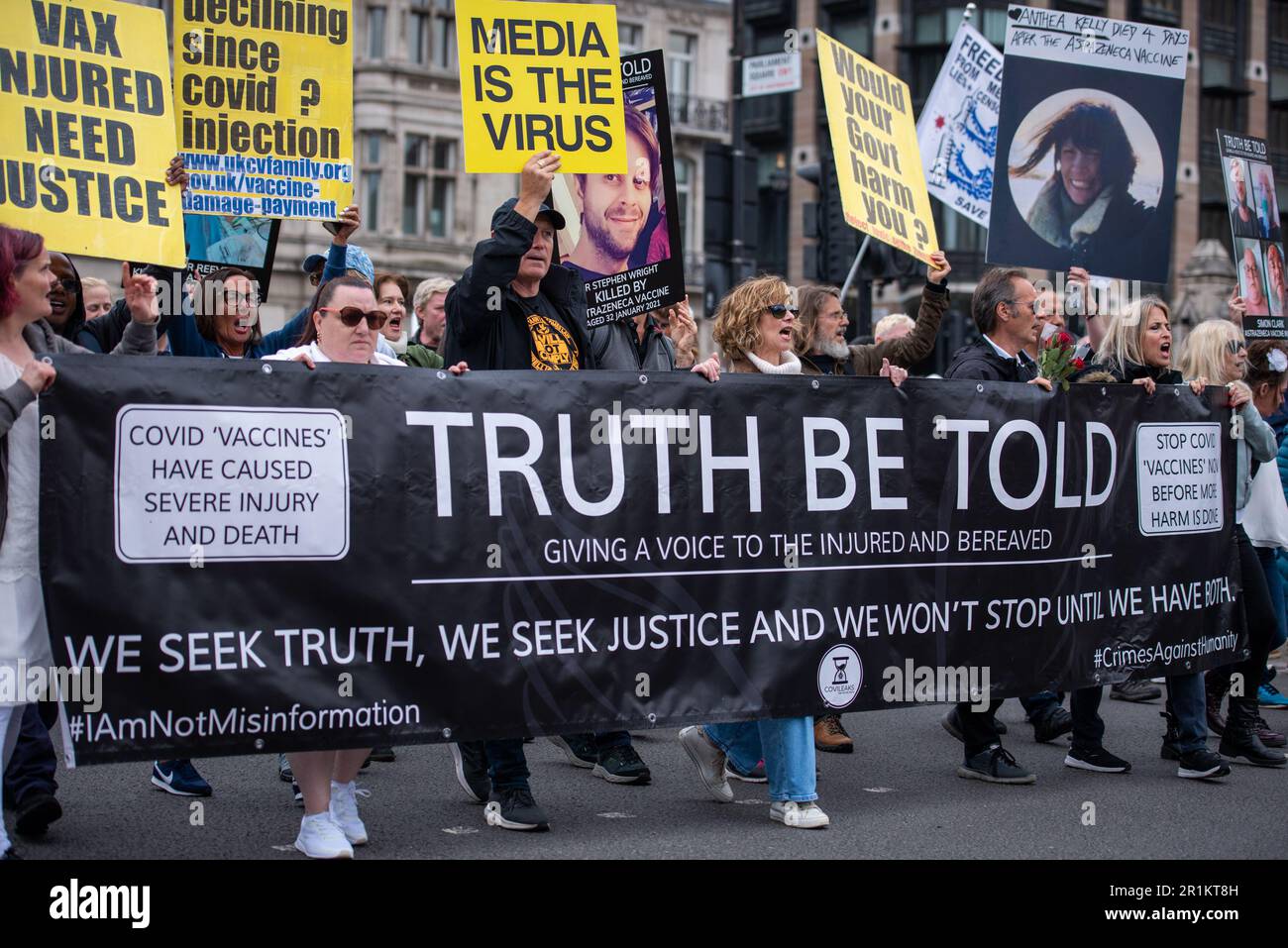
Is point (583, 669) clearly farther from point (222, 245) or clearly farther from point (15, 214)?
point (222, 245)

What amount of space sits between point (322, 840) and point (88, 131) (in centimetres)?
266

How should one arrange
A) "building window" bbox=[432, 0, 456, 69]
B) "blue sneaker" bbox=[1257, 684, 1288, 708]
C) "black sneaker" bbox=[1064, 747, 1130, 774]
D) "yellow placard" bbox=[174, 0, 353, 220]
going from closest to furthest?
"yellow placard" bbox=[174, 0, 353, 220], "black sneaker" bbox=[1064, 747, 1130, 774], "blue sneaker" bbox=[1257, 684, 1288, 708], "building window" bbox=[432, 0, 456, 69]

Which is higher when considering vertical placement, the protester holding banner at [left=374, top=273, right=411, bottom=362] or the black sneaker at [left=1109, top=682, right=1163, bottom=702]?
the protester holding banner at [left=374, top=273, right=411, bottom=362]

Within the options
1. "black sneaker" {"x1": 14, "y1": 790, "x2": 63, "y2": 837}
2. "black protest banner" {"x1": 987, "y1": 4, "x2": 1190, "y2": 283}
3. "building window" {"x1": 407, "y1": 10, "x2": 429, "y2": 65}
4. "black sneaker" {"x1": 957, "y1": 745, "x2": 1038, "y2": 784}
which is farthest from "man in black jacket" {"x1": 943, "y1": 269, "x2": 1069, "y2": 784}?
"building window" {"x1": 407, "y1": 10, "x2": 429, "y2": 65}

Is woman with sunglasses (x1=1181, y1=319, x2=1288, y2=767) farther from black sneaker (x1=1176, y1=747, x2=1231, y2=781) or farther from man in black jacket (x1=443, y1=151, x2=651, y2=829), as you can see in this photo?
man in black jacket (x1=443, y1=151, x2=651, y2=829)

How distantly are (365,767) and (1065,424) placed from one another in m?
3.49

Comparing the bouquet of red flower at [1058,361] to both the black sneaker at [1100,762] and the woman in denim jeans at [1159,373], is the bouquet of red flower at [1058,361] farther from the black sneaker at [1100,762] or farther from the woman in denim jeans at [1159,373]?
the black sneaker at [1100,762]

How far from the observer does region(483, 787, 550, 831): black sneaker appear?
19.4ft

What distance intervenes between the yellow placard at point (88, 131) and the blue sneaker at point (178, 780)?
2078 millimetres

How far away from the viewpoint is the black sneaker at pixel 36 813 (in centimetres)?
564

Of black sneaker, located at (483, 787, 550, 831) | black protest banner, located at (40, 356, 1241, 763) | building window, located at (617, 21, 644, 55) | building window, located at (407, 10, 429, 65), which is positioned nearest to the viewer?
black protest banner, located at (40, 356, 1241, 763)

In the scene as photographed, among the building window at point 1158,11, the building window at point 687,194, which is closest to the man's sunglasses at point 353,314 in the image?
the building window at point 687,194

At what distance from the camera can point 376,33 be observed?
40.1m

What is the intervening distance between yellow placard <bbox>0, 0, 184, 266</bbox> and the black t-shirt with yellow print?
133 centimetres
